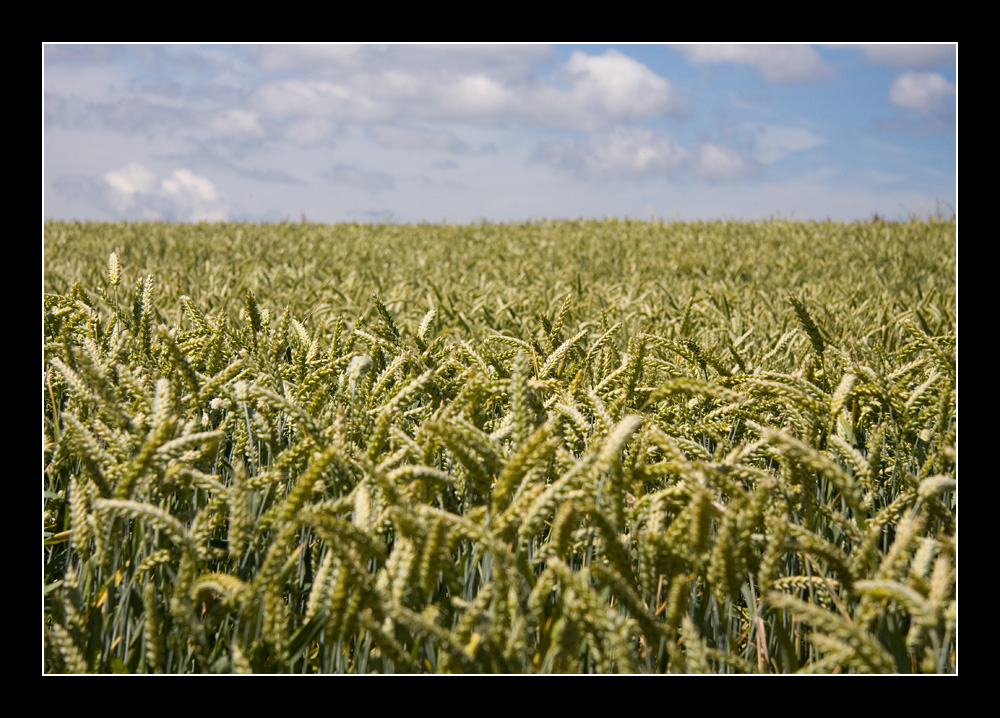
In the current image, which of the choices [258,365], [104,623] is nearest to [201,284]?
[258,365]

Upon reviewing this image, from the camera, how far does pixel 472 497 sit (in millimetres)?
1270

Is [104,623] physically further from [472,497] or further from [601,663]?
[601,663]

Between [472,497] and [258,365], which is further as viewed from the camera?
[258,365]

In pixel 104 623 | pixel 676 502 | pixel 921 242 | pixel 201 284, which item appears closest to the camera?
pixel 104 623

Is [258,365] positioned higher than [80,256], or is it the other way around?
[80,256]

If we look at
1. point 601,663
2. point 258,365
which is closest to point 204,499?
point 258,365

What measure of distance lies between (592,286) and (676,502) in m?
4.07

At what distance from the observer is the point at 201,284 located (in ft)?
15.7
